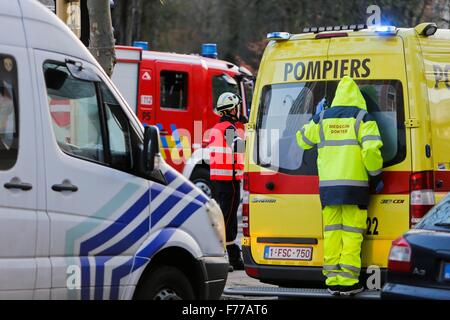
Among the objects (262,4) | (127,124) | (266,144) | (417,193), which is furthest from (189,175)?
(262,4)

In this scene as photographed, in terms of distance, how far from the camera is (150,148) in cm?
676

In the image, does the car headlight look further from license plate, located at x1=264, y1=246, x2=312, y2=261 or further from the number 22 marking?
the number 22 marking

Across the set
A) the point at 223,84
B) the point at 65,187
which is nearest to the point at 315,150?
the point at 65,187

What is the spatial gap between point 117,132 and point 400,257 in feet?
6.76

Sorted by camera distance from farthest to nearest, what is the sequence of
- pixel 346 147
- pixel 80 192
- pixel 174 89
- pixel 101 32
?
pixel 174 89 → pixel 101 32 → pixel 346 147 → pixel 80 192

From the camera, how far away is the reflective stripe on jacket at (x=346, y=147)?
8.31 meters

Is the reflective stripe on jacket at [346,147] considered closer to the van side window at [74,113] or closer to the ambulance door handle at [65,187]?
the van side window at [74,113]

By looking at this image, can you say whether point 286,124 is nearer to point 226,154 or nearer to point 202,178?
point 226,154

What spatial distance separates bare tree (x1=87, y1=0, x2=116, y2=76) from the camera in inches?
379

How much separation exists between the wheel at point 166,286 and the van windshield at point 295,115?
215 centimetres

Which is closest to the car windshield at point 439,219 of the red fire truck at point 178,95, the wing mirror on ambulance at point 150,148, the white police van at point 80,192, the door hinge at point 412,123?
the door hinge at point 412,123

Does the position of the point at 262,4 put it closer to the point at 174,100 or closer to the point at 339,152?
the point at 174,100

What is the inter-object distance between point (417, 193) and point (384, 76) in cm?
103

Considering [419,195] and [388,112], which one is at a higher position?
[388,112]
